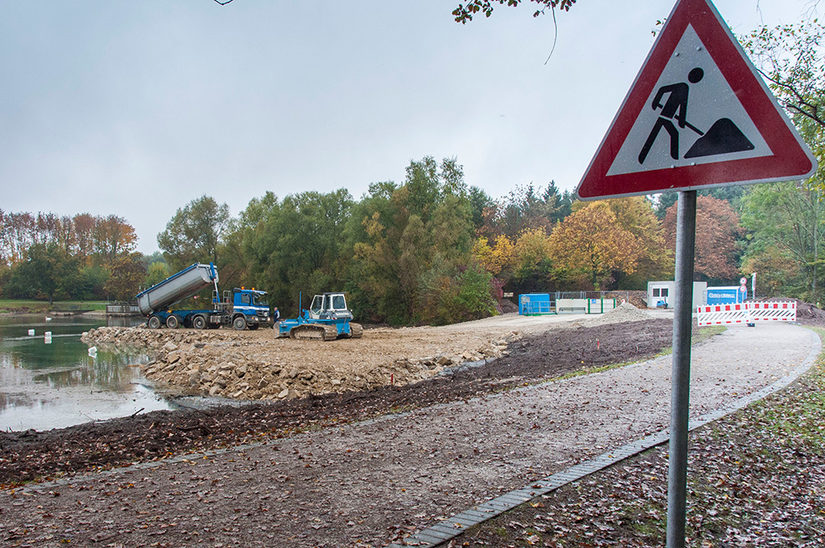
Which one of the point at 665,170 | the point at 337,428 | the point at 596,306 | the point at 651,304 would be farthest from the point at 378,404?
the point at 651,304

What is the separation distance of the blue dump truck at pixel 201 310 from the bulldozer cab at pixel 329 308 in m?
Answer: 10.8

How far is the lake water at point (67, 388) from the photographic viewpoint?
12609 millimetres

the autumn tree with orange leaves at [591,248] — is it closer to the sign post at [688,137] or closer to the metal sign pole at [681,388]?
the sign post at [688,137]

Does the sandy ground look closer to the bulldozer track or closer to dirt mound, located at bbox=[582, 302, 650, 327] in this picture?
the bulldozer track

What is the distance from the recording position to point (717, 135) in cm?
200

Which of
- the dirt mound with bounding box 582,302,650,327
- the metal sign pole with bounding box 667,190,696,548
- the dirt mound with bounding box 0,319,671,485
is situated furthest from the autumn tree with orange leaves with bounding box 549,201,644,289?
the metal sign pole with bounding box 667,190,696,548

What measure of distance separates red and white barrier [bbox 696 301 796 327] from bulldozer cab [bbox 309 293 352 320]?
52.3 ft

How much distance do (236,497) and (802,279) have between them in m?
51.8

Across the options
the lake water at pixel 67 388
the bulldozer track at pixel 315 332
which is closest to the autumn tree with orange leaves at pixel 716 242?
the bulldozer track at pixel 315 332

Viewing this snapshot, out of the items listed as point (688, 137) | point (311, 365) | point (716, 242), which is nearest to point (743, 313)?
point (311, 365)

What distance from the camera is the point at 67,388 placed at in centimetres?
1638

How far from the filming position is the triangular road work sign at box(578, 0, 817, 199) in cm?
192

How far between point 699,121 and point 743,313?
2322 centimetres

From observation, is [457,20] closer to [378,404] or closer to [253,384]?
[378,404]
